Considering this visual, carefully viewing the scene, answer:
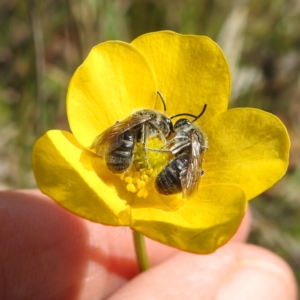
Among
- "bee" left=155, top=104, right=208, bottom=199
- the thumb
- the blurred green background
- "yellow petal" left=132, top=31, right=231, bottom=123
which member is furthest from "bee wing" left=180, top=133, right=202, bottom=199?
the blurred green background

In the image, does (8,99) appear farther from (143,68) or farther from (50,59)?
(143,68)

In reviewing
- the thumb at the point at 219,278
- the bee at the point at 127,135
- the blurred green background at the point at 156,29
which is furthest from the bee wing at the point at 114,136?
the blurred green background at the point at 156,29

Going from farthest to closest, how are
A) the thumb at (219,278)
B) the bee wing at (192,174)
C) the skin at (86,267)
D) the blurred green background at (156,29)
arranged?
the blurred green background at (156,29) < the skin at (86,267) < the thumb at (219,278) < the bee wing at (192,174)

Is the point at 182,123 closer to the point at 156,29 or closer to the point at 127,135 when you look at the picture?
the point at 127,135

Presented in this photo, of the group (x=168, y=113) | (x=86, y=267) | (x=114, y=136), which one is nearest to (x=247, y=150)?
(x=168, y=113)

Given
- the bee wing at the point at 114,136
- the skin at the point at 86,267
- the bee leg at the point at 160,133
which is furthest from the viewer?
the skin at the point at 86,267

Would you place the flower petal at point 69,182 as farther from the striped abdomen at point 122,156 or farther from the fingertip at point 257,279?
the fingertip at point 257,279

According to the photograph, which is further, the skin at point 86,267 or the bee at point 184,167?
the skin at point 86,267
